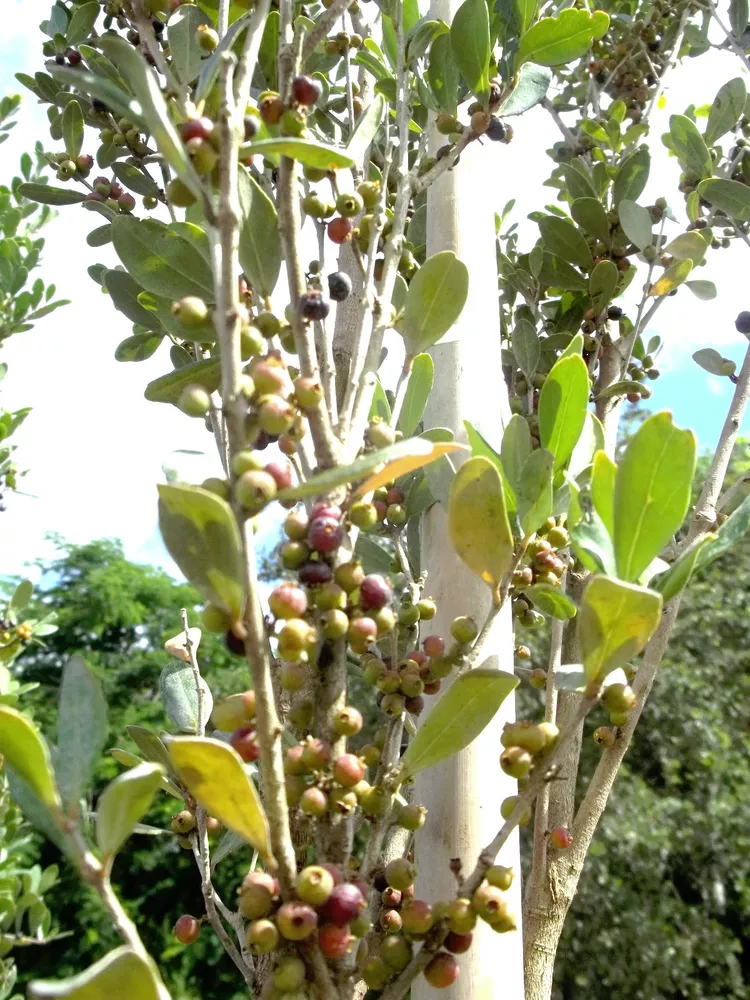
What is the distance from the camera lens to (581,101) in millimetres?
2375

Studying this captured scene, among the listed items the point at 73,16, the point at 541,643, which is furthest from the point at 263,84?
the point at 541,643

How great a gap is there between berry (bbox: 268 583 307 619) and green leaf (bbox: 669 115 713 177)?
137cm

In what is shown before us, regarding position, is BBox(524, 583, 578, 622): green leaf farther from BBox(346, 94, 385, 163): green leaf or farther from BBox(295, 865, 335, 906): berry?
BBox(346, 94, 385, 163): green leaf

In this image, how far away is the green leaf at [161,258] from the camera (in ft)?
2.50

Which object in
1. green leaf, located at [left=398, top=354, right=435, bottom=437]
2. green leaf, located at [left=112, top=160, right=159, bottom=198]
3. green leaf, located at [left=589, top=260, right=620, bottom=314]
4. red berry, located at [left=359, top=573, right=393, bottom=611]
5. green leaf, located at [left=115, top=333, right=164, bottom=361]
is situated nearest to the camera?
red berry, located at [left=359, top=573, right=393, bottom=611]

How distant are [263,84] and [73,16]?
65 cm

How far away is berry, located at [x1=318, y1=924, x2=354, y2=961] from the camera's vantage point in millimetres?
543

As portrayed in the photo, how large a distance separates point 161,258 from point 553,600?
506 millimetres

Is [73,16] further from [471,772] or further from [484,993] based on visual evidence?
[484,993]

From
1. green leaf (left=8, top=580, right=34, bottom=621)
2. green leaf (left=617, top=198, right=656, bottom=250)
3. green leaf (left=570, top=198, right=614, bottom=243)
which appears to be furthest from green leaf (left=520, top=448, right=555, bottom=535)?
green leaf (left=8, top=580, right=34, bottom=621)

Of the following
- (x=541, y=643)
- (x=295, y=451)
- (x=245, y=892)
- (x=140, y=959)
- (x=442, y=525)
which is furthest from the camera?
(x=541, y=643)

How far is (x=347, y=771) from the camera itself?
0.58 meters

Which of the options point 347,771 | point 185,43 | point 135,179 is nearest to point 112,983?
point 347,771

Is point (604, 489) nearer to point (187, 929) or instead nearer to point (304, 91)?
point (304, 91)
